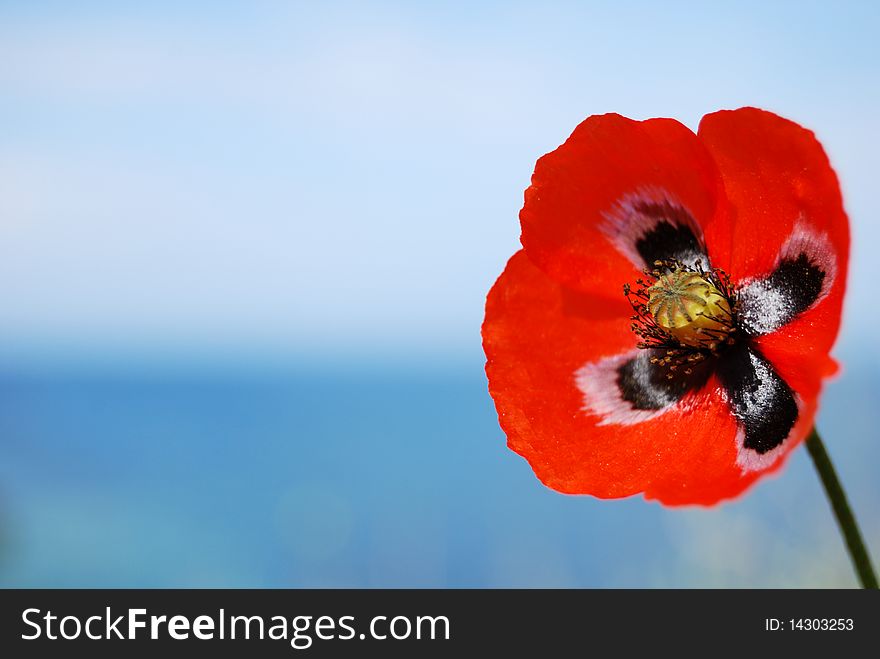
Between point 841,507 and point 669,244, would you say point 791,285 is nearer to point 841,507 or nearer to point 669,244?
point 669,244

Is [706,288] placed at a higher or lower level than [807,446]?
higher

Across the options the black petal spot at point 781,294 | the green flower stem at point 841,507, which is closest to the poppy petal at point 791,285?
the black petal spot at point 781,294

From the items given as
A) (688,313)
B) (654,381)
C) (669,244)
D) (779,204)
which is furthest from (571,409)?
(779,204)

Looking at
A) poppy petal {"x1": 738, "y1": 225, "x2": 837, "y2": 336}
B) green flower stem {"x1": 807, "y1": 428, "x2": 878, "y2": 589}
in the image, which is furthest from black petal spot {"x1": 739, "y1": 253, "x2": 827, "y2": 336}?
green flower stem {"x1": 807, "y1": 428, "x2": 878, "y2": 589}

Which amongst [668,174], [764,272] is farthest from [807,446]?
[668,174]

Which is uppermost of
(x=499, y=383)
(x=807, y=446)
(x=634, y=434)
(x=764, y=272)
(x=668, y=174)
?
(x=668, y=174)

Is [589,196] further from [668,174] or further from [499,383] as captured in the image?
[499,383]
